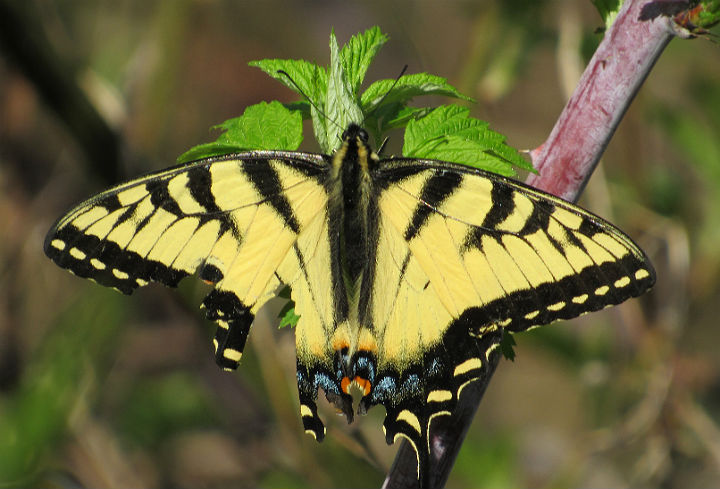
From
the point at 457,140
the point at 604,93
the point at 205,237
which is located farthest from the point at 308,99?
the point at 604,93

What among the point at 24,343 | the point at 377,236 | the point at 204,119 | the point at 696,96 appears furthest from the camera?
the point at 204,119

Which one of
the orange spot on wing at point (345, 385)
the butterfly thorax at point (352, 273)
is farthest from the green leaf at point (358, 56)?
the orange spot on wing at point (345, 385)

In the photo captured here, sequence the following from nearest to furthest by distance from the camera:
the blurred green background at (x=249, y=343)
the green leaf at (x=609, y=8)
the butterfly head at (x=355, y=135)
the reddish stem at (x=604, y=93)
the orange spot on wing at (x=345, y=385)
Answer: the reddish stem at (x=604, y=93) < the green leaf at (x=609, y=8) < the butterfly head at (x=355, y=135) < the orange spot on wing at (x=345, y=385) < the blurred green background at (x=249, y=343)

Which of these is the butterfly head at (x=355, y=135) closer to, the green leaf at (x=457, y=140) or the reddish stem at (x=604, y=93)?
the green leaf at (x=457, y=140)

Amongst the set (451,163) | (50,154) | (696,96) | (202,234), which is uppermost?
(696,96)

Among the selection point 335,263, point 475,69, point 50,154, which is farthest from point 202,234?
point 50,154

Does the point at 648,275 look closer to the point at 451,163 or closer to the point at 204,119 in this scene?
the point at 451,163

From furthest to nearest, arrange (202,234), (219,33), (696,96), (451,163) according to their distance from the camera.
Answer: (219,33) < (696,96) < (202,234) < (451,163)
